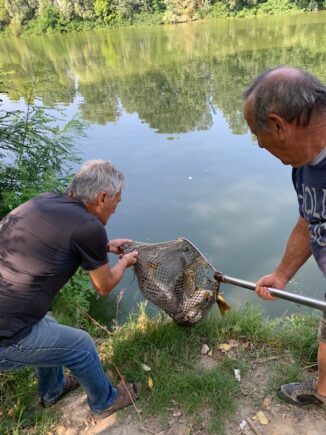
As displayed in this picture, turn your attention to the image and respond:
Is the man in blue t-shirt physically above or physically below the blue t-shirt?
above

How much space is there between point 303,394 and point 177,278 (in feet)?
3.36

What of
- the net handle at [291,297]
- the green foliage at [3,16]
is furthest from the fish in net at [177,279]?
the green foliage at [3,16]

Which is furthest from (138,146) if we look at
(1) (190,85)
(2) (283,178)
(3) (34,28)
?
(3) (34,28)

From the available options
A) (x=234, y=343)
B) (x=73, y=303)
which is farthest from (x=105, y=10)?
(x=234, y=343)

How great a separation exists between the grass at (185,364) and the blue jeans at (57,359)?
217mm

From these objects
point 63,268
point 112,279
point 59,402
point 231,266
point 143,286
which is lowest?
point 231,266

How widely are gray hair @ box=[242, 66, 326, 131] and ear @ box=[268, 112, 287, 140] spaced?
0.01 meters

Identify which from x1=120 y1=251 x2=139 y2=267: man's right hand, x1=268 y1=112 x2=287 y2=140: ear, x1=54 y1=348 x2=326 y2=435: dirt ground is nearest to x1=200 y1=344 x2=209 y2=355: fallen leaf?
x1=54 y1=348 x2=326 y2=435: dirt ground

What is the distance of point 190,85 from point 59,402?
12714mm

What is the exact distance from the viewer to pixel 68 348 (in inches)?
82.4

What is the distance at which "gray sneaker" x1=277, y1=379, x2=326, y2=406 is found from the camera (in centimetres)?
221

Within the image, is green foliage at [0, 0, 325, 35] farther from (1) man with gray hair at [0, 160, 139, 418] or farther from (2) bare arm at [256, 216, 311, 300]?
(1) man with gray hair at [0, 160, 139, 418]

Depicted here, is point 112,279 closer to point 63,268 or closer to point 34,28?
point 63,268

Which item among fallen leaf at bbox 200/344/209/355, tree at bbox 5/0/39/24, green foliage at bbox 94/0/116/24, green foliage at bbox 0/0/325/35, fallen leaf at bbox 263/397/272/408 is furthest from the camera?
tree at bbox 5/0/39/24
